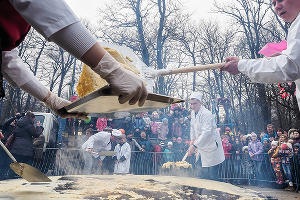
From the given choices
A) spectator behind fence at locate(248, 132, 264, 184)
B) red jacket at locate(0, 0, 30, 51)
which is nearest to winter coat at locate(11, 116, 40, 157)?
red jacket at locate(0, 0, 30, 51)

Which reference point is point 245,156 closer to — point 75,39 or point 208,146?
point 208,146

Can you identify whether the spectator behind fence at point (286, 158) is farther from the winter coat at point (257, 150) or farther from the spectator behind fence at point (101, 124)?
the spectator behind fence at point (101, 124)

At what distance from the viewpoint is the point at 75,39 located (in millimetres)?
1313

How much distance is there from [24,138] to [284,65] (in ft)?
22.2

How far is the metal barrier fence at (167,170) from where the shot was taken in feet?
24.2

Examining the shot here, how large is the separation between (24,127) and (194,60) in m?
19.9

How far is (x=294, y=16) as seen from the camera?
275 cm

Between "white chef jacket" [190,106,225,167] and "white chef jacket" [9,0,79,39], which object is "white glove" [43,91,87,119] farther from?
"white chef jacket" [190,106,225,167]

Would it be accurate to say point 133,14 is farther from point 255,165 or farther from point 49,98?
point 49,98

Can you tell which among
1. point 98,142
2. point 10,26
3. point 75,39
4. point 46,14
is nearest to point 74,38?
point 75,39

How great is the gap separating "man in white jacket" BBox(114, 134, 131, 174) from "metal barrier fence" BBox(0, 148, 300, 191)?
281mm

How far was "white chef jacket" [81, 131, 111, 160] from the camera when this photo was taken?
340 inches

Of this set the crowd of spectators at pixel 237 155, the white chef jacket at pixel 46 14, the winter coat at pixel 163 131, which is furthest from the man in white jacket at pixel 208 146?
the white chef jacket at pixel 46 14

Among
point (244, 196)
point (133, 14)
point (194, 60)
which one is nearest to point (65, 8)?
point (244, 196)
